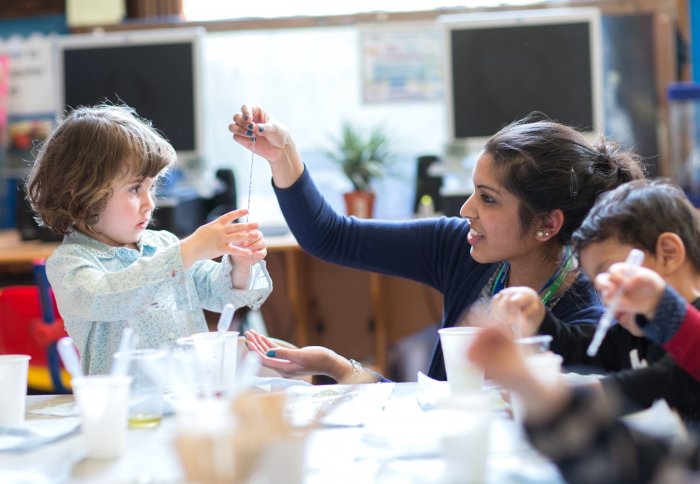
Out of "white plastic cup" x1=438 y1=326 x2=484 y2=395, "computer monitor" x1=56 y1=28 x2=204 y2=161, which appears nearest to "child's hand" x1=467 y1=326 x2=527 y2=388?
"white plastic cup" x1=438 y1=326 x2=484 y2=395

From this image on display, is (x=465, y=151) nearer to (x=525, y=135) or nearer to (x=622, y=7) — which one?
(x=622, y=7)

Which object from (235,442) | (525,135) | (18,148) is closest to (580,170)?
(525,135)

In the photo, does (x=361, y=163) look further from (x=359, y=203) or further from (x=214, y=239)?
(x=214, y=239)

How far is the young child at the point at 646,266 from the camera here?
3.66ft

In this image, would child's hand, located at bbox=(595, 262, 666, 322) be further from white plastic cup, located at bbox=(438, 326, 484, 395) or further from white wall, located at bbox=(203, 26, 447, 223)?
white wall, located at bbox=(203, 26, 447, 223)

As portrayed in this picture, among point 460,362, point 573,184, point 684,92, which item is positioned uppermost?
point 684,92

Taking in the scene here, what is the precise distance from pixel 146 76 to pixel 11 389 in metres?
2.57

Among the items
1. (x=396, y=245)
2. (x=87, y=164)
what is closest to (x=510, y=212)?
(x=396, y=245)

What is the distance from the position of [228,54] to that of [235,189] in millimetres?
662

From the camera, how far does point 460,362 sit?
124cm

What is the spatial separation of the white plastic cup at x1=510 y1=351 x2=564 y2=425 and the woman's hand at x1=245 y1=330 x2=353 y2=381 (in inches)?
18.9

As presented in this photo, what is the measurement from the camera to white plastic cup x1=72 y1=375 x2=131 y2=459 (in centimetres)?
106

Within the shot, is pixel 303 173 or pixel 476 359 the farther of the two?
pixel 303 173

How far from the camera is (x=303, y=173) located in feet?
6.13
